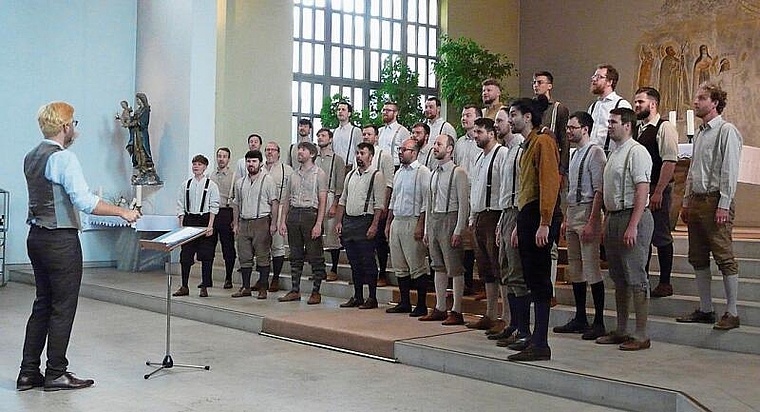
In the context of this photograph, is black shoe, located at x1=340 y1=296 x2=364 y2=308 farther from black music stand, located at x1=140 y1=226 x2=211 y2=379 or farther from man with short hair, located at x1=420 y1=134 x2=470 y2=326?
black music stand, located at x1=140 y1=226 x2=211 y2=379

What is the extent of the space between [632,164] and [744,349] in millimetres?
1411

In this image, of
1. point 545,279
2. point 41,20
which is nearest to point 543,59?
point 41,20

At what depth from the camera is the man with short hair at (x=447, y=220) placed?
6668 millimetres

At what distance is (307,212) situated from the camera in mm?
8086

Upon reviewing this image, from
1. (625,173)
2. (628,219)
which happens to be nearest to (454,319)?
(628,219)

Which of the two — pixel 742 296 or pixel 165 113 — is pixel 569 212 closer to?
pixel 742 296

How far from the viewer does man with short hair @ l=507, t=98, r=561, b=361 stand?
16.9ft

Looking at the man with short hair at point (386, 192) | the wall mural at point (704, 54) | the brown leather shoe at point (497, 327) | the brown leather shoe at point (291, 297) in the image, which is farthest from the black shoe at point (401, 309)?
the wall mural at point (704, 54)

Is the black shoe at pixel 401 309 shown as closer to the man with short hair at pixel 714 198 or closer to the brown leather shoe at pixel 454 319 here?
the brown leather shoe at pixel 454 319

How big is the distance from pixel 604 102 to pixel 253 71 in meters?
7.60

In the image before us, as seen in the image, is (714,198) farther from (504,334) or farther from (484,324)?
(484,324)

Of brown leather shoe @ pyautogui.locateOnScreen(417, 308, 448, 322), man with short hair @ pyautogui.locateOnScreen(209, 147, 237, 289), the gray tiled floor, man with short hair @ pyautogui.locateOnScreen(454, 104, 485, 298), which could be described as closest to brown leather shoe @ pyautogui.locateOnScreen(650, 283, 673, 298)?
man with short hair @ pyautogui.locateOnScreen(454, 104, 485, 298)

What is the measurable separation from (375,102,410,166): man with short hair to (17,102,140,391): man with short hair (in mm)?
4282

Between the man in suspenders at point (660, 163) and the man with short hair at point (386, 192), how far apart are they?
97.9 inches
